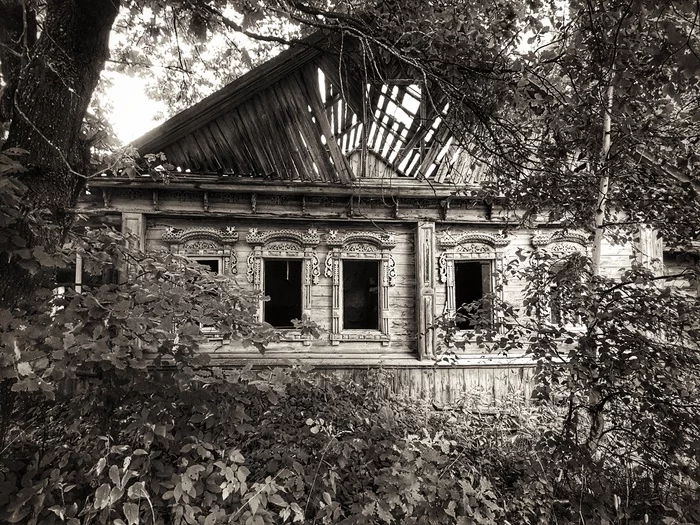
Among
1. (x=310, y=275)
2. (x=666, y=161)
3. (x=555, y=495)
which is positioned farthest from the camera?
(x=310, y=275)

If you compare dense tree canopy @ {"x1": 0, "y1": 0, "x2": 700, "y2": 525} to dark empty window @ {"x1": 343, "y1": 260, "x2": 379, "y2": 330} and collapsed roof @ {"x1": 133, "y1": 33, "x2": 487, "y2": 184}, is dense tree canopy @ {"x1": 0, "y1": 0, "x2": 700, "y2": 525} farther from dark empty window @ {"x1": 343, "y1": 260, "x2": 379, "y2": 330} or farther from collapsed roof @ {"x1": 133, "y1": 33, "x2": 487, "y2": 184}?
dark empty window @ {"x1": 343, "y1": 260, "x2": 379, "y2": 330}

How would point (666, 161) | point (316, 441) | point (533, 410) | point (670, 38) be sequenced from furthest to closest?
1. point (533, 410)
2. point (316, 441)
3. point (666, 161)
4. point (670, 38)

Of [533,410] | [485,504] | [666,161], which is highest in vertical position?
[666,161]

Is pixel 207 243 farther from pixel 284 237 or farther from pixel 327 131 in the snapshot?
pixel 327 131

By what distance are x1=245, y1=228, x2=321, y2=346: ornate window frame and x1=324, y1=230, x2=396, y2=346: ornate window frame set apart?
12.0 inches

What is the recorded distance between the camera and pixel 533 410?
658 cm

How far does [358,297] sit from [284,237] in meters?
4.98

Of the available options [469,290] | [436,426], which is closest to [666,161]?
[436,426]

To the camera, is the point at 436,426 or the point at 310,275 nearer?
the point at 436,426

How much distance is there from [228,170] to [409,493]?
623cm

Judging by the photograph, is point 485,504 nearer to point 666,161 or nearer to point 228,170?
point 666,161

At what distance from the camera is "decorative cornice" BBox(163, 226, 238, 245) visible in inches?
291

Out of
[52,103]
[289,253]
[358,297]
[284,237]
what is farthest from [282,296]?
[52,103]

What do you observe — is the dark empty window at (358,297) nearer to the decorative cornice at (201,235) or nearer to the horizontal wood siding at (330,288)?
the horizontal wood siding at (330,288)
